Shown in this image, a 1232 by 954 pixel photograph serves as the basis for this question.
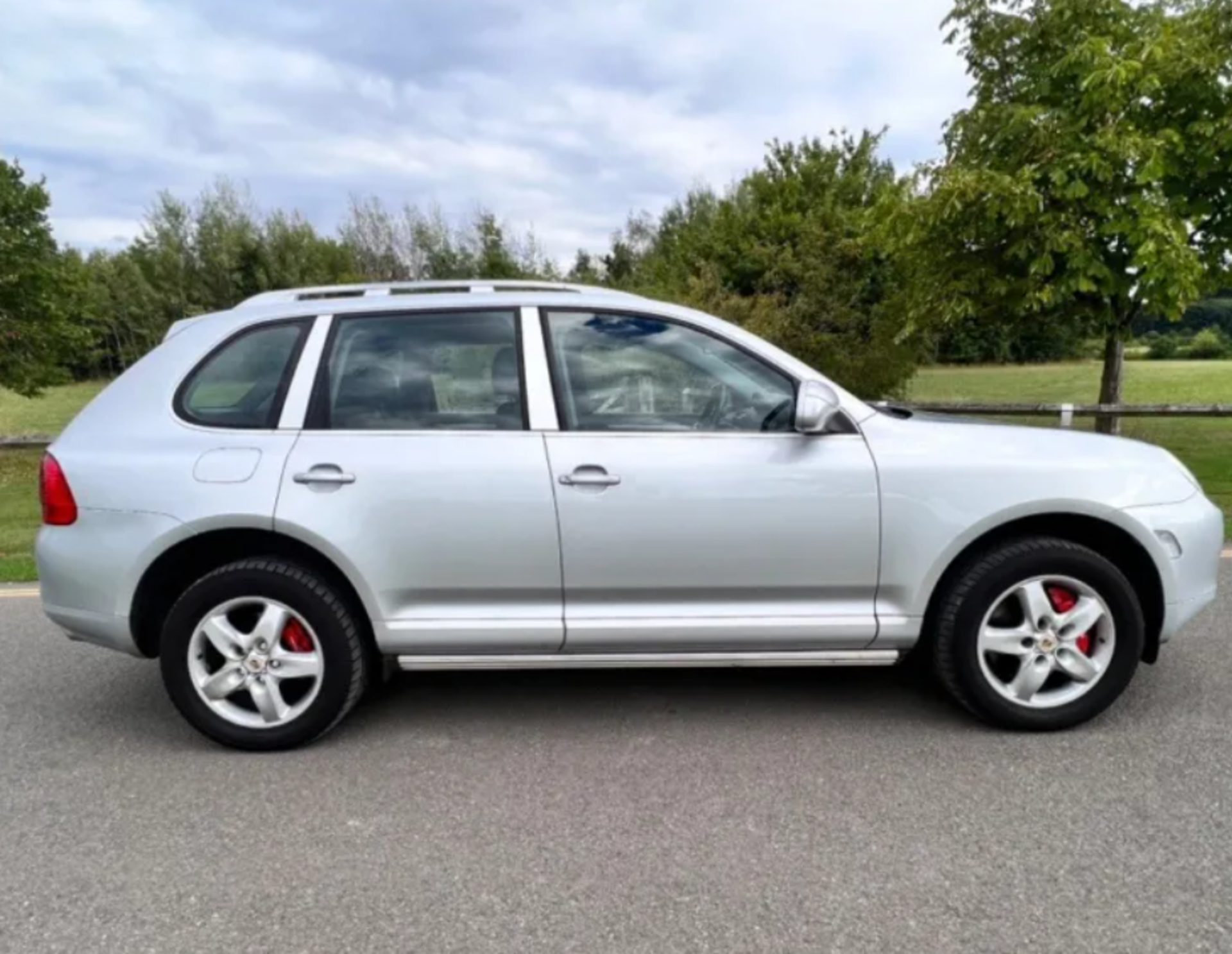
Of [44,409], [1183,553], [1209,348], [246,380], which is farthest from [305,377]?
[1209,348]

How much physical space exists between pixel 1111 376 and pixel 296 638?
38.7 ft

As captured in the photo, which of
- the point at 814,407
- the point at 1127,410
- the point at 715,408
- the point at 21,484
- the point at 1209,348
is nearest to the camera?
the point at 814,407

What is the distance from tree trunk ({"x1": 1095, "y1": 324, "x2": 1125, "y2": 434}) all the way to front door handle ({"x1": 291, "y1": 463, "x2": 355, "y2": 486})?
10014 mm

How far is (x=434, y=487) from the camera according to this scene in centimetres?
309

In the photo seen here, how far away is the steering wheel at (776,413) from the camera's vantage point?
321cm

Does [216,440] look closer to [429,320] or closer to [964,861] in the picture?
[429,320]

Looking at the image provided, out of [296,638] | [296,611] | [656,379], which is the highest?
[656,379]

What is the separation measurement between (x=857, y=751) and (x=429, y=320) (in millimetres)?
2356

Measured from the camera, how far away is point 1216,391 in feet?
88.7

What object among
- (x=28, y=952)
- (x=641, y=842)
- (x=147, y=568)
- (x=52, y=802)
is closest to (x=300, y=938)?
(x=28, y=952)

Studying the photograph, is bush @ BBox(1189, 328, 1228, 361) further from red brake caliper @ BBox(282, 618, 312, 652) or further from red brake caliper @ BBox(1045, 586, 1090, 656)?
red brake caliper @ BBox(282, 618, 312, 652)

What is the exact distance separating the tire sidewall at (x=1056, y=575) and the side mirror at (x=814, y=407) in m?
0.85

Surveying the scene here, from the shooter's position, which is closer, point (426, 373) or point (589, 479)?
point (589, 479)

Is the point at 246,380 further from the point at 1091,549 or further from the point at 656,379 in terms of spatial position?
the point at 1091,549
